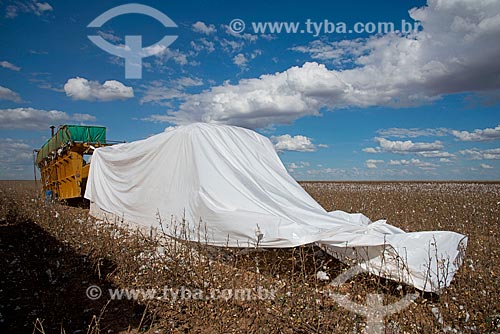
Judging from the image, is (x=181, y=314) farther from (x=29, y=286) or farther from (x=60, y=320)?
(x=29, y=286)

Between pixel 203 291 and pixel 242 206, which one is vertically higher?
pixel 242 206

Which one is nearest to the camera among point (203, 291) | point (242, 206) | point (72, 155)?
point (203, 291)

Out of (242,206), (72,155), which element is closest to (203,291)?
(242,206)

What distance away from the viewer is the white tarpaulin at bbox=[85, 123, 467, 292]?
13.5ft

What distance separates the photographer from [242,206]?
527 centimetres

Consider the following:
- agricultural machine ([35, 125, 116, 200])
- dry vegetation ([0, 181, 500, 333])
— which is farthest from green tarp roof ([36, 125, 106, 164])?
dry vegetation ([0, 181, 500, 333])

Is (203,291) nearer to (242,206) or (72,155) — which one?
(242,206)

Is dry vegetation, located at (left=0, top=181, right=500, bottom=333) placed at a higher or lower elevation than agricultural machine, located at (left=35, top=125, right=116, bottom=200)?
lower

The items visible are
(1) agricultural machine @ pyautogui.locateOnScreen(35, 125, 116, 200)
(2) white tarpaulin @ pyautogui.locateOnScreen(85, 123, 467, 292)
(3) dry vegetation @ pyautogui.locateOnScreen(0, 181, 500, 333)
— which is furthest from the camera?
(1) agricultural machine @ pyautogui.locateOnScreen(35, 125, 116, 200)

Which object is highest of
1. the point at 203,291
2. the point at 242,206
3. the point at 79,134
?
the point at 79,134

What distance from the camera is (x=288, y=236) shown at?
425 centimetres

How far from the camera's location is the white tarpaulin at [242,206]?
13.5 feet

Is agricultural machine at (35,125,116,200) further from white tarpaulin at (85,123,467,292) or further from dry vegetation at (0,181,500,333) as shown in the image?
dry vegetation at (0,181,500,333)

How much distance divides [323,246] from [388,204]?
8.40m
